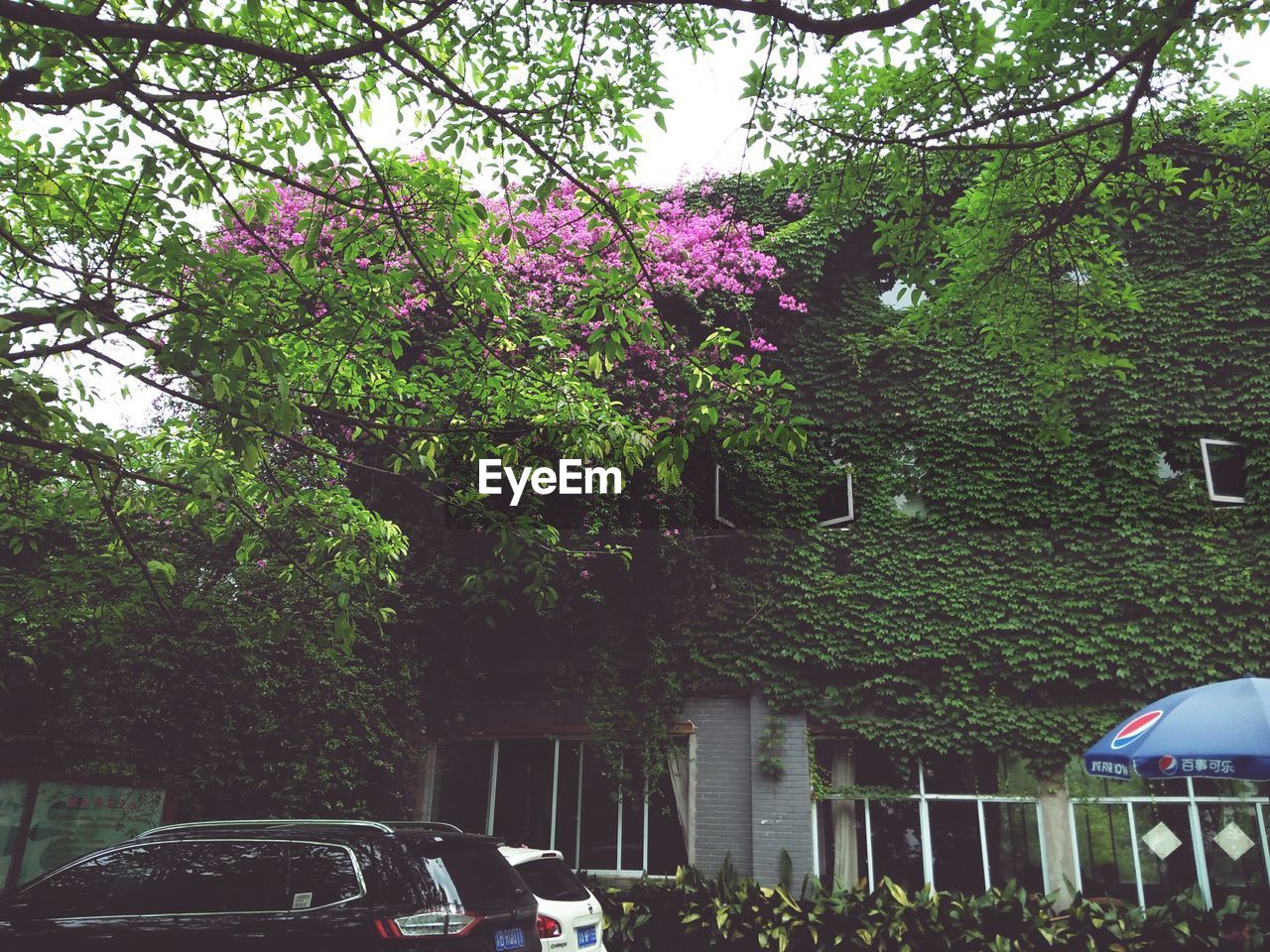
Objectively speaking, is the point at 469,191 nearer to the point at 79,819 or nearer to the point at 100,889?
the point at 100,889

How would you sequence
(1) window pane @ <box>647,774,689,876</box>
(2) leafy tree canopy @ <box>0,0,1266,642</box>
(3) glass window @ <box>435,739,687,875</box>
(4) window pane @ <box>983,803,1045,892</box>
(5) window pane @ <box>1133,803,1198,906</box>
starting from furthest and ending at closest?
(3) glass window @ <box>435,739,687,875</box> → (1) window pane @ <box>647,774,689,876</box> → (4) window pane @ <box>983,803,1045,892</box> → (5) window pane @ <box>1133,803,1198,906</box> → (2) leafy tree canopy @ <box>0,0,1266,642</box>

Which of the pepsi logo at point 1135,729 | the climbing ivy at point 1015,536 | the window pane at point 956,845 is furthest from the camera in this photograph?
the climbing ivy at point 1015,536

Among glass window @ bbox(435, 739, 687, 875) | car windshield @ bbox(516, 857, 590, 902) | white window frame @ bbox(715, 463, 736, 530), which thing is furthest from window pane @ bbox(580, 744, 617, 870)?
car windshield @ bbox(516, 857, 590, 902)

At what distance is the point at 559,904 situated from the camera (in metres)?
8.30

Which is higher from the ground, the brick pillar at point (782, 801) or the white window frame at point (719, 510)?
the white window frame at point (719, 510)

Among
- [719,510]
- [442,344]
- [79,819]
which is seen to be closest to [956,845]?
[719,510]

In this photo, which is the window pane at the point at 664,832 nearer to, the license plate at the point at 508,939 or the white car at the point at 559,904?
the white car at the point at 559,904

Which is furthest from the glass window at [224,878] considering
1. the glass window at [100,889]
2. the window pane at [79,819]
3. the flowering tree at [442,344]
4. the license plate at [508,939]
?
the window pane at [79,819]

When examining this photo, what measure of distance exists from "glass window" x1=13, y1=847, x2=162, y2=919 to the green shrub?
261 inches

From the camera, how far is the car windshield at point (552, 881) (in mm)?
8305

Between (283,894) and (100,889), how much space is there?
1.61 m

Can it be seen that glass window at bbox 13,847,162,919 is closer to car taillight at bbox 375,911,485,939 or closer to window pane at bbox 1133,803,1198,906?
car taillight at bbox 375,911,485,939

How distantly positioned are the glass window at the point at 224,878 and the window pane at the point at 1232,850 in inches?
421

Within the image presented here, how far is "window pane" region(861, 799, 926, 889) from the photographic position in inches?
470
